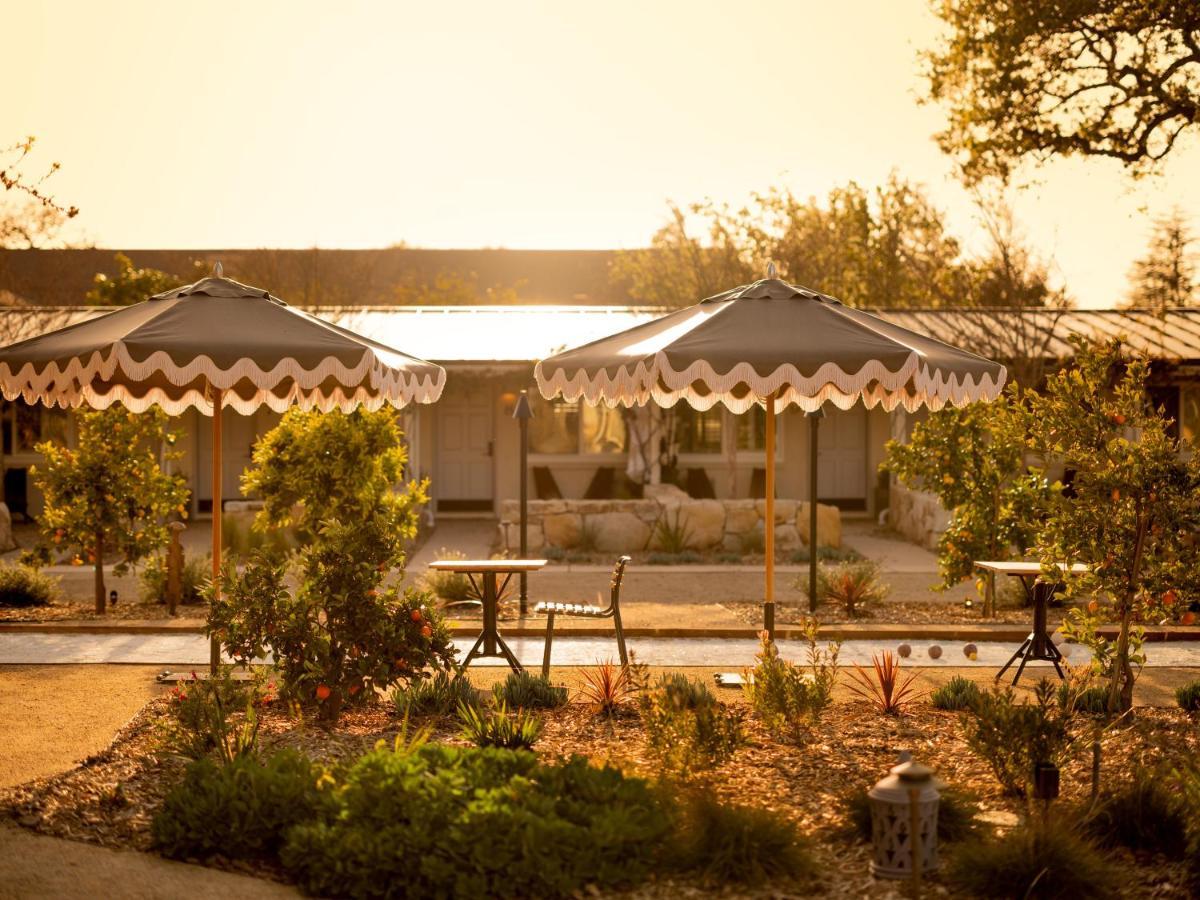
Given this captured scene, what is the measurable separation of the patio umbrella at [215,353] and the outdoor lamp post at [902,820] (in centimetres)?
353

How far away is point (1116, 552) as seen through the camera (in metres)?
6.73

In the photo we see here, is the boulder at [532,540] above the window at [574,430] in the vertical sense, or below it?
below

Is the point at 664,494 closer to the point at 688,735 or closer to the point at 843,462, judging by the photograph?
the point at 843,462

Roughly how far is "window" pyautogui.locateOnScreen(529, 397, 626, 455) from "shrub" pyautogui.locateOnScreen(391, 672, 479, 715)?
1379cm

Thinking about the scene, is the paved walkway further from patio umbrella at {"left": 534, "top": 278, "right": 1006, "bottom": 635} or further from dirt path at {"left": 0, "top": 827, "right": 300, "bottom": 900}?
dirt path at {"left": 0, "top": 827, "right": 300, "bottom": 900}

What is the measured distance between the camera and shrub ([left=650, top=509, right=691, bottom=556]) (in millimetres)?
15742

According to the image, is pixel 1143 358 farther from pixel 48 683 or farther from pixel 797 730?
pixel 48 683

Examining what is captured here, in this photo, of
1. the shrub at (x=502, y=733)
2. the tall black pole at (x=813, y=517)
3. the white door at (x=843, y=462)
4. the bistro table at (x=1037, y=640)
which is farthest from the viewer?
the white door at (x=843, y=462)

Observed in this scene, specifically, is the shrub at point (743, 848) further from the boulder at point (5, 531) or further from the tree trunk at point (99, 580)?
the boulder at point (5, 531)

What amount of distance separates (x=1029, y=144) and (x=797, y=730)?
1140 cm

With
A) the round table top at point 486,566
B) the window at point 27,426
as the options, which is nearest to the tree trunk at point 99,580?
the round table top at point 486,566

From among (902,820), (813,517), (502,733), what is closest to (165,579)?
(813,517)

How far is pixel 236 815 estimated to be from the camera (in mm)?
4934

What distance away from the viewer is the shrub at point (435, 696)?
6887 mm
